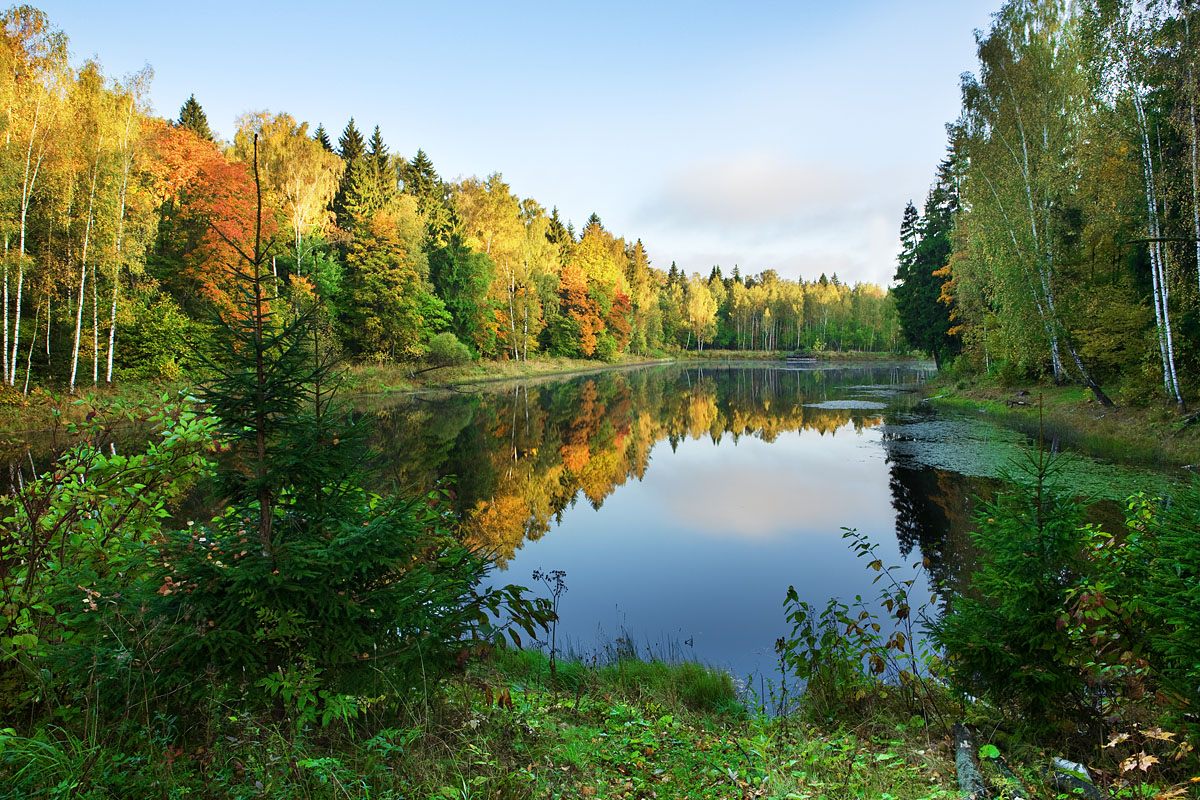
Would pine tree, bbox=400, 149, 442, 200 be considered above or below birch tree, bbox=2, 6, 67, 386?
above

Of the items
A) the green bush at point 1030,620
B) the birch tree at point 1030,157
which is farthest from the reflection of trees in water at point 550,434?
the birch tree at point 1030,157

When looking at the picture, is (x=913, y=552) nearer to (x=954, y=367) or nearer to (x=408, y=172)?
(x=954, y=367)

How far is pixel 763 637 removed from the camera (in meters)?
7.34

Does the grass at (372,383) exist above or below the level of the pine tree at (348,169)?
below

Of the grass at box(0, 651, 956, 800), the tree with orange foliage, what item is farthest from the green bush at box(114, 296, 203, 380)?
the grass at box(0, 651, 956, 800)

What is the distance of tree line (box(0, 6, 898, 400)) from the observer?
1791cm

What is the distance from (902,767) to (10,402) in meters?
22.8

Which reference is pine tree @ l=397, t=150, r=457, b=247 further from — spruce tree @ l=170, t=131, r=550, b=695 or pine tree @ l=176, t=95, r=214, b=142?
spruce tree @ l=170, t=131, r=550, b=695

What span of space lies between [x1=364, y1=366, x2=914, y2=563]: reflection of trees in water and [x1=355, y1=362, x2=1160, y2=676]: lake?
9 centimetres

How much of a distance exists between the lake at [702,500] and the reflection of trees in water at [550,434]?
0.09m

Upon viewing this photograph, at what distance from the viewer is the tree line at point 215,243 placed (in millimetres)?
17906

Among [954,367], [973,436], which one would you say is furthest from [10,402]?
[954,367]

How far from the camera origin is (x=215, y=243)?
2505 cm

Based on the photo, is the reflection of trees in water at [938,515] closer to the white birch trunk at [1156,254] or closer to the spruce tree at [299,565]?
the spruce tree at [299,565]
